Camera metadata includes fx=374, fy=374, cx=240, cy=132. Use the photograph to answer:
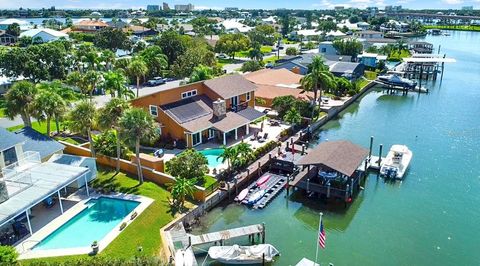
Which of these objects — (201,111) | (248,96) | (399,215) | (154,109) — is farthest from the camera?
(248,96)

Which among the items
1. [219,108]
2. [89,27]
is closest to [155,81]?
[219,108]

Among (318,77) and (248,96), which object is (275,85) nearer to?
(318,77)

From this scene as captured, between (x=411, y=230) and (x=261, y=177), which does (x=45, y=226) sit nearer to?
(x=261, y=177)

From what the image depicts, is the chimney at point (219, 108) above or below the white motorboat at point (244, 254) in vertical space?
above

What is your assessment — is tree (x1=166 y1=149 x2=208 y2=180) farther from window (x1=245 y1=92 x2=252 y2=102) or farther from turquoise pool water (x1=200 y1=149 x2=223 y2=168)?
window (x1=245 y1=92 x2=252 y2=102)

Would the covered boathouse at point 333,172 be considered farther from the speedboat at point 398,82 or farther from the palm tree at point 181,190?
the speedboat at point 398,82

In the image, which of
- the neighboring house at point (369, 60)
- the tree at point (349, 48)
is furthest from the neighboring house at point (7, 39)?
the neighboring house at point (369, 60)

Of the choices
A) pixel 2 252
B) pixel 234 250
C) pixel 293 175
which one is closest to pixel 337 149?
pixel 293 175
